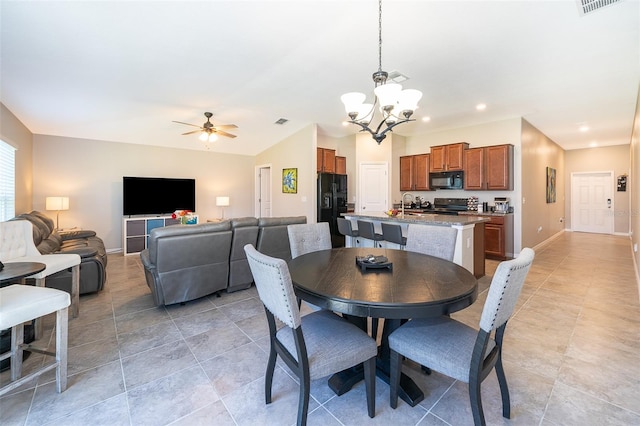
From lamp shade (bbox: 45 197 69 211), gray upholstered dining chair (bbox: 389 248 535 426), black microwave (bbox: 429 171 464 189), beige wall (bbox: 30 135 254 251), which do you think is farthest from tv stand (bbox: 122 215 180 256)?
black microwave (bbox: 429 171 464 189)

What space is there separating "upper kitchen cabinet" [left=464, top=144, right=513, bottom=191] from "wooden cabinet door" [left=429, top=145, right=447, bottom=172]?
0.44 metres

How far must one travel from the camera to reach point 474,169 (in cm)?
585

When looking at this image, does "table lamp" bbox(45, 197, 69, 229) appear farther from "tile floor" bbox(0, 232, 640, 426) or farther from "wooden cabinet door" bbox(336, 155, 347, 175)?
"wooden cabinet door" bbox(336, 155, 347, 175)

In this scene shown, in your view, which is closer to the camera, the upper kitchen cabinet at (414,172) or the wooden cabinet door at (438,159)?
the wooden cabinet door at (438,159)

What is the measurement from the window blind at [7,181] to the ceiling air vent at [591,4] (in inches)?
258

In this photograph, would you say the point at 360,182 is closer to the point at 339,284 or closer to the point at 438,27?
the point at 438,27

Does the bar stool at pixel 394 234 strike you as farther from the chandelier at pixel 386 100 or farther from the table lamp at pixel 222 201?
the table lamp at pixel 222 201

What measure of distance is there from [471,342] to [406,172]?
585 cm

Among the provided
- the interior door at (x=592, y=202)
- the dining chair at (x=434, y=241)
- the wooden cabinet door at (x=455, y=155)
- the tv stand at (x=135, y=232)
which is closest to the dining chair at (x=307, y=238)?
the dining chair at (x=434, y=241)

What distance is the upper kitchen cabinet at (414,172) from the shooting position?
6.65m

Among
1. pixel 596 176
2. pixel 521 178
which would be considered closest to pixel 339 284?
pixel 521 178

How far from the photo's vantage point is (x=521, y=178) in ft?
17.8

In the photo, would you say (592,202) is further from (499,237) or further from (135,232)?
(135,232)

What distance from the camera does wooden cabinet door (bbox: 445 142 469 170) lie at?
6.02 m
